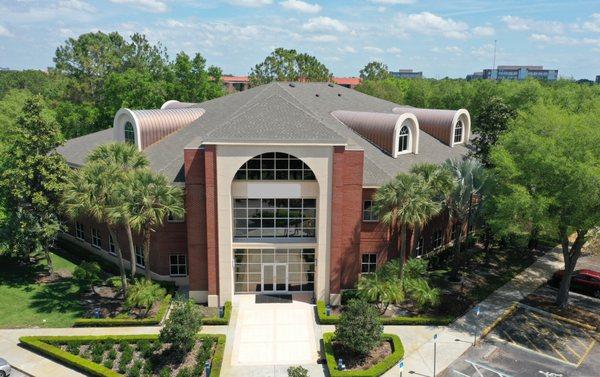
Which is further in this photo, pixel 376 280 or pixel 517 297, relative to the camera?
pixel 517 297

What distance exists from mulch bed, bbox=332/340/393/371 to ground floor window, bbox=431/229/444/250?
1407 centimetres

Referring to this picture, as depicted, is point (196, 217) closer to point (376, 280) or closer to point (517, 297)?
point (376, 280)

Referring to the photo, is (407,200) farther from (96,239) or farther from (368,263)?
(96,239)

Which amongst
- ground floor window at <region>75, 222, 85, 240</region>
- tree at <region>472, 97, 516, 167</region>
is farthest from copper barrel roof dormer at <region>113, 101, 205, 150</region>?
tree at <region>472, 97, 516, 167</region>

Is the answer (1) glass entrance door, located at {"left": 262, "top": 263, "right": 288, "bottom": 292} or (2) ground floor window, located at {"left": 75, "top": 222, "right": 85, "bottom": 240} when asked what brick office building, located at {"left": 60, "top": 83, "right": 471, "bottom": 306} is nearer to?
(1) glass entrance door, located at {"left": 262, "top": 263, "right": 288, "bottom": 292}

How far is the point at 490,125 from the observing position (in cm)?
4062

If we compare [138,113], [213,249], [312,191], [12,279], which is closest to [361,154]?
[312,191]

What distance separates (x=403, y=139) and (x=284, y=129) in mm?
13647

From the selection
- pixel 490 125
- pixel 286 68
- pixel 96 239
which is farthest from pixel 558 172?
pixel 286 68

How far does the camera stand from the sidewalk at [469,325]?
76.8ft

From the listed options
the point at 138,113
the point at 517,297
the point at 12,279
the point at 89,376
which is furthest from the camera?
the point at 138,113

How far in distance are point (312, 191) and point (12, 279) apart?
23764 mm

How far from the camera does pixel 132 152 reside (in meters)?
29.4

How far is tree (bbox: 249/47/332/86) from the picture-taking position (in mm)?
88875
